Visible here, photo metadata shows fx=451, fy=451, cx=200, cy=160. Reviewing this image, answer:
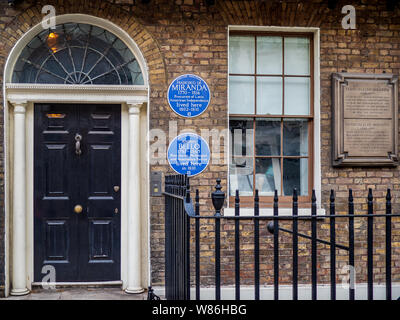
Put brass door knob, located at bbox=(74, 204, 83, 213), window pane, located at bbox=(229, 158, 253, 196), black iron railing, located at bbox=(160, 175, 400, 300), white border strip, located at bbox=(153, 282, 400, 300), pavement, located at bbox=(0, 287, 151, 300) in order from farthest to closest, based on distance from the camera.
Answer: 1. window pane, located at bbox=(229, 158, 253, 196)
2. brass door knob, located at bbox=(74, 204, 83, 213)
3. white border strip, located at bbox=(153, 282, 400, 300)
4. pavement, located at bbox=(0, 287, 151, 300)
5. black iron railing, located at bbox=(160, 175, 400, 300)

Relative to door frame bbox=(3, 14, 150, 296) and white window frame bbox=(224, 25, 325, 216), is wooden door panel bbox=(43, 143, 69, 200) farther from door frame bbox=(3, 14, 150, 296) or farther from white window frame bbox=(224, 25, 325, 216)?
white window frame bbox=(224, 25, 325, 216)

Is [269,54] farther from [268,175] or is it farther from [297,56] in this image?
[268,175]

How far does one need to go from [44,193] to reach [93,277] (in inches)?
49.6

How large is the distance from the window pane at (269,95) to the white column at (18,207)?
301 centimetres

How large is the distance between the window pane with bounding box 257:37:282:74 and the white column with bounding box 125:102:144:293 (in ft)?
5.65

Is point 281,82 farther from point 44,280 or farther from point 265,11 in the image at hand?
point 44,280

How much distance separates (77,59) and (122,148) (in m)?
1.28

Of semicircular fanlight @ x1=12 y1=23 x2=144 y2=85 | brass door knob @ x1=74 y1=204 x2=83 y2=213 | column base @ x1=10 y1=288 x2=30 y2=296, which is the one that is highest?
semicircular fanlight @ x1=12 y1=23 x2=144 y2=85

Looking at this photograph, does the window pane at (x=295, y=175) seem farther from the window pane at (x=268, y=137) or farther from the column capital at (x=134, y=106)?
the column capital at (x=134, y=106)

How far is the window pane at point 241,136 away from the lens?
19.6ft

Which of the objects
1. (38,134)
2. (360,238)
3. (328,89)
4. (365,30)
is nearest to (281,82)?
(328,89)

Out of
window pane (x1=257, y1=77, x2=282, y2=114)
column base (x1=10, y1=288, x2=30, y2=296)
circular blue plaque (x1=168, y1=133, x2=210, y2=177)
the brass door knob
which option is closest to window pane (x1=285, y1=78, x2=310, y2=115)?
window pane (x1=257, y1=77, x2=282, y2=114)

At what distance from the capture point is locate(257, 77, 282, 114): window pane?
602 centimetres

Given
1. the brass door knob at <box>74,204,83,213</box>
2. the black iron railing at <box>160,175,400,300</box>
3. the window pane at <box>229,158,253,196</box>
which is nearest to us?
the black iron railing at <box>160,175,400,300</box>
